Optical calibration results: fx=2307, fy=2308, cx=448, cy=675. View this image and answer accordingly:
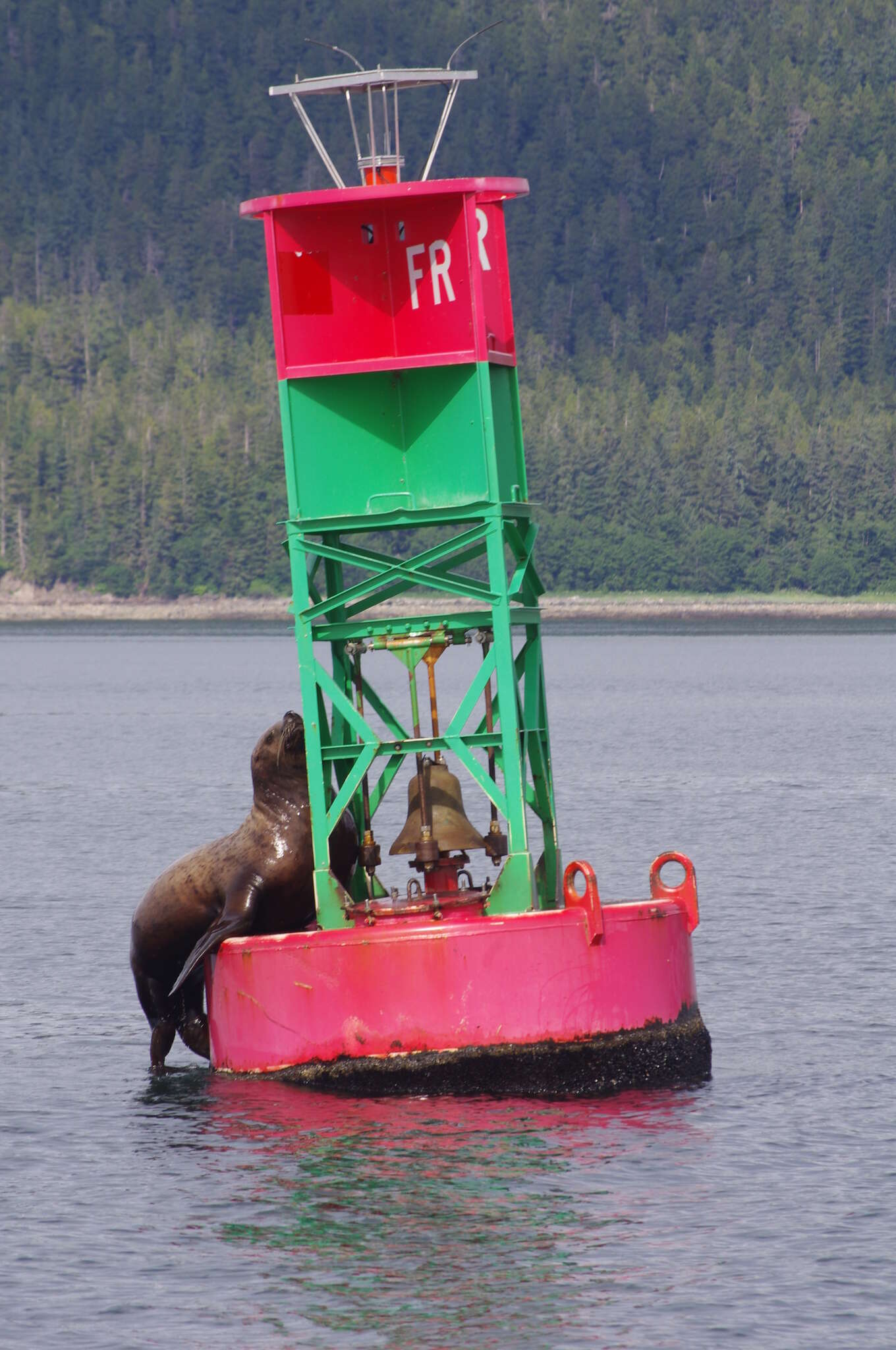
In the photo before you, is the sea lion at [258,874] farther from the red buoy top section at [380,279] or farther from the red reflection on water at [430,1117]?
the red buoy top section at [380,279]

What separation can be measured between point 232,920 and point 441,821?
1881 millimetres

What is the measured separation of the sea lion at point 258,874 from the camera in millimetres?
19125

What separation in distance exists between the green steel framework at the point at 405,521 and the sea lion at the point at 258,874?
64cm

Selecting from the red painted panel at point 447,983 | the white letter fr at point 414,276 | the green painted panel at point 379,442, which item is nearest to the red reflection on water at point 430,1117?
the red painted panel at point 447,983

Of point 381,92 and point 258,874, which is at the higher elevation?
point 381,92

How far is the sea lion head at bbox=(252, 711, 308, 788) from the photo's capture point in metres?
19.5

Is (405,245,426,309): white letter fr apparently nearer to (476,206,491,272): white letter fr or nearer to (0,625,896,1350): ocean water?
(476,206,491,272): white letter fr

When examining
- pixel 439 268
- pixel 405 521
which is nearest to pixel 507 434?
pixel 405 521

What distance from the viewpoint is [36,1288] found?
1456 cm

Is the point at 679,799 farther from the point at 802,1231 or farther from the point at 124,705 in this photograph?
the point at 124,705

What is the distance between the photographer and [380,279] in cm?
1853

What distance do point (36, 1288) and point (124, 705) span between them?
81.3 m

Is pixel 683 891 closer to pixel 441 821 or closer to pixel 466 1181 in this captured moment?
pixel 441 821

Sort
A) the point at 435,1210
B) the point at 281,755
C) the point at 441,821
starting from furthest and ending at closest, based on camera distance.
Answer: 1. the point at 281,755
2. the point at 441,821
3. the point at 435,1210
